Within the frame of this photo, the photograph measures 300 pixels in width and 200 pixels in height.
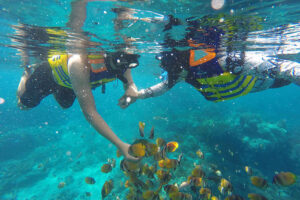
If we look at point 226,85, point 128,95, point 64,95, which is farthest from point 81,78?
point 226,85

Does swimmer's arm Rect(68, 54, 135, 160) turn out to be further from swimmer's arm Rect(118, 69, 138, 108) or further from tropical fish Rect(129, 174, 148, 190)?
tropical fish Rect(129, 174, 148, 190)

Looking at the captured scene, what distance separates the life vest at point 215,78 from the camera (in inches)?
159

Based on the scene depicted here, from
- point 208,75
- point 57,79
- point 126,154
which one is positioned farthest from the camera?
point 57,79

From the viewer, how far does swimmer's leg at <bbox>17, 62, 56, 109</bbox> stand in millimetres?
6035

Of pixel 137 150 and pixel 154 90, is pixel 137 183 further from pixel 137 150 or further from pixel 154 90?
pixel 154 90

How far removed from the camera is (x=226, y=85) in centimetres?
419

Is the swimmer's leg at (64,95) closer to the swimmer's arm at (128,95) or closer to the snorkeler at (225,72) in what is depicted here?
the swimmer's arm at (128,95)

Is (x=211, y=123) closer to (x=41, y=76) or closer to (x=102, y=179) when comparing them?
(x=102, y=179)

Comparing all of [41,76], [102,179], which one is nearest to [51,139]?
[102,179]

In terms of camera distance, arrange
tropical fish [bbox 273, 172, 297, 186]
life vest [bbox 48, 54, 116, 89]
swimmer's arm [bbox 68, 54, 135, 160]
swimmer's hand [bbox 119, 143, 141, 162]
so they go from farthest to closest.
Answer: life vest [bbox 48, 54, 116, 89], tropical fish [bbox 273, 172, 297, 186], swimmer's arm [bbox 68, 54, 135, 160], swimmer's hand [bbox 119, 143, 141, 162]

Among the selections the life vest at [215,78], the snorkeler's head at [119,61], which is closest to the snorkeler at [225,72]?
the life vest at [215,78]

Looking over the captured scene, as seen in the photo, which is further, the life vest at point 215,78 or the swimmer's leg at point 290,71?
the life vest at point 215,78

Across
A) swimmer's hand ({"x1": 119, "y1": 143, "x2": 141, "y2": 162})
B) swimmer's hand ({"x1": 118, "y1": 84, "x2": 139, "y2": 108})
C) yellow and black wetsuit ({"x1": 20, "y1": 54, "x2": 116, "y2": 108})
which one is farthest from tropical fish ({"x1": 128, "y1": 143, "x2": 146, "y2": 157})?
yellow and black wetsuit ({"x1": 20, "y1": 54, "x2": 116, "y2": 108})

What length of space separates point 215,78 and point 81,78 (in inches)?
136
